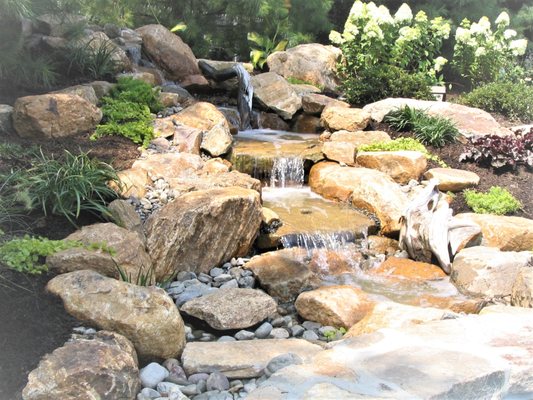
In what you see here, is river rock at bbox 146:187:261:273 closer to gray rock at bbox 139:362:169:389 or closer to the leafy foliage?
gray rock at bbox 139:362:169:389

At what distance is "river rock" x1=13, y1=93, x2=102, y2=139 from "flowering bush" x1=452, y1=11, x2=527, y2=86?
28.3 ft

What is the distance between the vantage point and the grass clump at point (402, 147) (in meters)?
8.73

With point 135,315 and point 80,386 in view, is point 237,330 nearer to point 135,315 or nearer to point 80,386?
point 135,315

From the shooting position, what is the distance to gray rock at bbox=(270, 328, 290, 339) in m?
4.81

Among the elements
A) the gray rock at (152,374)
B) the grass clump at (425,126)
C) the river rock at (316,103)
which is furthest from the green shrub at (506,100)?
the gray rock at (152,374)

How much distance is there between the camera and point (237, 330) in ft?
15.9

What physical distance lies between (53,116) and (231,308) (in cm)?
393

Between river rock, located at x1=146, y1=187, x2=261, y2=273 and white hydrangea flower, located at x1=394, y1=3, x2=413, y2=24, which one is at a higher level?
white hydrangea flower, located at x1=394, y1=3, x2=413, y2=24

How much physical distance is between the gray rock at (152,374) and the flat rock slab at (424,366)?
95 centimetres

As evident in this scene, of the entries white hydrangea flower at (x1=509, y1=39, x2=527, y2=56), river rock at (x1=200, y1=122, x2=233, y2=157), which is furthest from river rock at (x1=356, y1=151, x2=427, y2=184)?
white hydrangea flower at (x1=509, y1=39, x2=527, y2=56)

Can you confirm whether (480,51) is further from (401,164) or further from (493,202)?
(493,202)

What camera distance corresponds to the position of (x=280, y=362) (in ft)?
12.6

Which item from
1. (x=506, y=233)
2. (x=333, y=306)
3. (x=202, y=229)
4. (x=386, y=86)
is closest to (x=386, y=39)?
(x=386, y=86)

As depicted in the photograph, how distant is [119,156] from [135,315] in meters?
3.65
